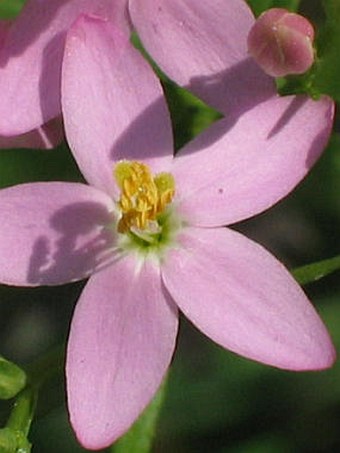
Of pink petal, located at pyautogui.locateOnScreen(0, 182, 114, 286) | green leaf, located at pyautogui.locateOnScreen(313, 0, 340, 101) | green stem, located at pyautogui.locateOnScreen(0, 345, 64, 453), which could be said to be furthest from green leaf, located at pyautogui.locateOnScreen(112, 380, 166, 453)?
green leaf, located at pyautogui.locateOnScreen(313, 0, 340, 101)

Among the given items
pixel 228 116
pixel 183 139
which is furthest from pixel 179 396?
pixel 228 116

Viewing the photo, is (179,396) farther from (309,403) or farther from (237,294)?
(237,294)

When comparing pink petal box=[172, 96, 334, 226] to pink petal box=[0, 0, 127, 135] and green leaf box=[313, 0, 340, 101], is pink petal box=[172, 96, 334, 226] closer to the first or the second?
green leaf box=[313, 0, 340, 101]

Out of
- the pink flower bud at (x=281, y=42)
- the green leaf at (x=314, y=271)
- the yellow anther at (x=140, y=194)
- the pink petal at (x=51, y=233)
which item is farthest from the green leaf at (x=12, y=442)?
the pink flower bud at (x=281, y=42)

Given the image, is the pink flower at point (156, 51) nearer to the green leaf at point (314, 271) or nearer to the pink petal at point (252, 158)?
the pink petal at point (252, 158)

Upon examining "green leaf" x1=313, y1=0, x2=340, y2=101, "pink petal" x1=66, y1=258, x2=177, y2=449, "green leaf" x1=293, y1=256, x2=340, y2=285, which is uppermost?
"green leaf" x1=313, y1=0, x2=340, y2=101

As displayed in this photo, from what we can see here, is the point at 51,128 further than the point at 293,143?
Yes

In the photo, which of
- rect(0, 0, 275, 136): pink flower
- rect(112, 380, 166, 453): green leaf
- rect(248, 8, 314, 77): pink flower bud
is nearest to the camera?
rect(248, 8, 314, 77): pink flower bud
